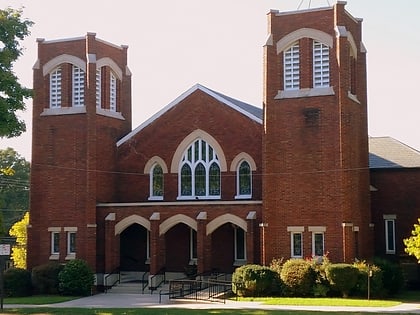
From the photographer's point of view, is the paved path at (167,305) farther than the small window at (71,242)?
No

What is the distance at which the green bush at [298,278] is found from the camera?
32.3 metres

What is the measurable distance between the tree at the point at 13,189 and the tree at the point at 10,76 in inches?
1779

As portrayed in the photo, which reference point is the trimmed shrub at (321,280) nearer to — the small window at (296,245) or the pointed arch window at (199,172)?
the small window at (296,245)

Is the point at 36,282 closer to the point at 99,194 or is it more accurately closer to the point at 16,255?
the point at 99,194

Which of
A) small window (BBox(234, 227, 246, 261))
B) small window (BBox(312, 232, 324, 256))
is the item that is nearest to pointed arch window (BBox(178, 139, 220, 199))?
small window (BBox(234, 227, 246, 261))

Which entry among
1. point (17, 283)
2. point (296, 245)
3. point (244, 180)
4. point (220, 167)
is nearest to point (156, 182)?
point (220, 167)

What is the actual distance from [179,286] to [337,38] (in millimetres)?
12979

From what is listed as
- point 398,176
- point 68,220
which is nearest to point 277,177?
point 398,176

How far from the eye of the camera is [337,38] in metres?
34.6

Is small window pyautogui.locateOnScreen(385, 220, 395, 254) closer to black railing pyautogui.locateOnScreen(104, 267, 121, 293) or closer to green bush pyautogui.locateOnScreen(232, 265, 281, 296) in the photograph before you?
green bush pyautogui.locateOnScreen(232, 265, 281, 296)

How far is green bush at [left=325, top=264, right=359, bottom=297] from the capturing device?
104ft

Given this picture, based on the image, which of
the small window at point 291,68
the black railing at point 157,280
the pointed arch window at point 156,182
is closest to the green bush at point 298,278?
the black railing at point 157,280

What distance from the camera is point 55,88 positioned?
133ft

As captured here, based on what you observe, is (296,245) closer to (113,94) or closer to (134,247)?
(134,247)
